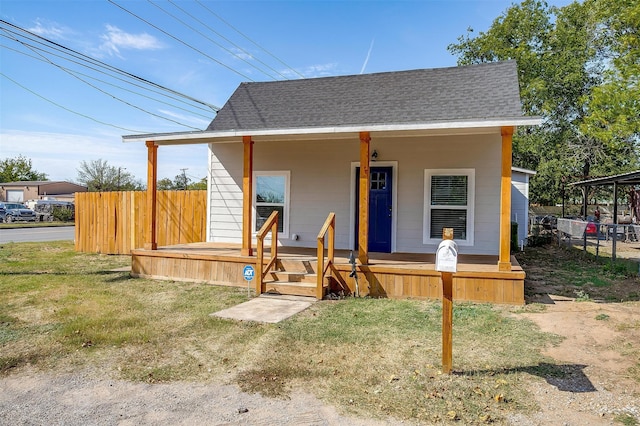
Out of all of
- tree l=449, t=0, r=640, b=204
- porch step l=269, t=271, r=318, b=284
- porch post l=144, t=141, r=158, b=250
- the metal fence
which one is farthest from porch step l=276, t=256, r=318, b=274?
tree l=449, t=0, r=640, b=204

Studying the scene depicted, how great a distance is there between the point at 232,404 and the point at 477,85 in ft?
25.2

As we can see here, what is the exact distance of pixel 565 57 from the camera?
25.5 meters

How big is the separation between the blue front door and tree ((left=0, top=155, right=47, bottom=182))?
212ft

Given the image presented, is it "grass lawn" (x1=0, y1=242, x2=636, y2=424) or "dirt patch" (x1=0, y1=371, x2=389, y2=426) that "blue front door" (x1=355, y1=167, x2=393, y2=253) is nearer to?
"grass lawn" (x1=0, y1=242, x2=636, y2=424)

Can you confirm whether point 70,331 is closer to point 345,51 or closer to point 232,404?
point 232,404

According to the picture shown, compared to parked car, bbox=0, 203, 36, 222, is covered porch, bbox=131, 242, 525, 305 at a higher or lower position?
lower

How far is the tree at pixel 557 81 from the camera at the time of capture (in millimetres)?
24375

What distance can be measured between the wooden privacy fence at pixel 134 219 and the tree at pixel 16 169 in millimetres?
56465

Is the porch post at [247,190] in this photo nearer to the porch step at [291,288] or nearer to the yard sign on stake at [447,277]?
the porch step at [291,288]

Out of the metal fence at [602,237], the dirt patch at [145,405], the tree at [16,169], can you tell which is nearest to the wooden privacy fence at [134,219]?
the dirt patch at [145,405]

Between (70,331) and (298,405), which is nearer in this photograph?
(298,405)

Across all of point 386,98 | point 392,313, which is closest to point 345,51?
point 386,98

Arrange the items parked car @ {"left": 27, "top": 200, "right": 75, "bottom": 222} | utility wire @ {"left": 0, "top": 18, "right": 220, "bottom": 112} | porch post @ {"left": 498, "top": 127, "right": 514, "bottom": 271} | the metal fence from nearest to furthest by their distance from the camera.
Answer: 1. porch post @ {"left": 498, "top": 127, "right": 514, "bottom": 271}
2. utility wire @ {"left": 0, "top": 18, "right": 220, "bottom": 112}
3. the metal fence
4. parked car @ {"left": 27, "top": 200, "right": 75, "bottom": 222}

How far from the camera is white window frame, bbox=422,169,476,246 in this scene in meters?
8.13
